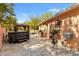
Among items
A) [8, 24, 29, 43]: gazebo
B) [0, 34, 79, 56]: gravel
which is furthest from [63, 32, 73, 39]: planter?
[8, 24, 29, 43]: gazebo

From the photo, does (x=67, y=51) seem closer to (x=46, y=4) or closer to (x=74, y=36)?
(x=74, y=36)

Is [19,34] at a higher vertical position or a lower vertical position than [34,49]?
higher

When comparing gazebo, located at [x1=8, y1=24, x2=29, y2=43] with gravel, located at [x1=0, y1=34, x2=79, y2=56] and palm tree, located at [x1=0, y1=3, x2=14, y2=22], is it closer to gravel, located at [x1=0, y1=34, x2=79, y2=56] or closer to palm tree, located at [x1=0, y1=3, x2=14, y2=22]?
gravel, located at [x1=0, y1=34, x2=79, y2=56]

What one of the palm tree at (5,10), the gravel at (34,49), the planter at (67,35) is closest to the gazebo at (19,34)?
the gravel at (34,49)

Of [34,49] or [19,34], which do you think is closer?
[34,49]

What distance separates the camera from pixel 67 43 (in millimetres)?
5031

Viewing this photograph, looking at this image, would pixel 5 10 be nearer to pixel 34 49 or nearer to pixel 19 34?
pixel 19 34

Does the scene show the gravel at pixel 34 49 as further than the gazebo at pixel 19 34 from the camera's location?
No

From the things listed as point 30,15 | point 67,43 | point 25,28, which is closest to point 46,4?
point 30,15

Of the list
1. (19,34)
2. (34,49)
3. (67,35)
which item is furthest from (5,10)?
(67,35)

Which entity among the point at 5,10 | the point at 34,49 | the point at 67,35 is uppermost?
the point at 5,10

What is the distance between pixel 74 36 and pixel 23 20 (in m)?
1.26

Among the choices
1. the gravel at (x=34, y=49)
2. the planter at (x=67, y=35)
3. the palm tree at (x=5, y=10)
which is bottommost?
the gravel at (x=34, y=49)

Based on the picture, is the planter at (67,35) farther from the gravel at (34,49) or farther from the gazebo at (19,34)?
the gazebo at (19,34)
